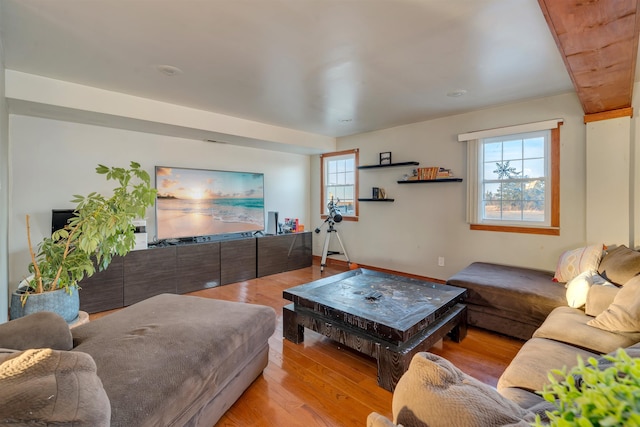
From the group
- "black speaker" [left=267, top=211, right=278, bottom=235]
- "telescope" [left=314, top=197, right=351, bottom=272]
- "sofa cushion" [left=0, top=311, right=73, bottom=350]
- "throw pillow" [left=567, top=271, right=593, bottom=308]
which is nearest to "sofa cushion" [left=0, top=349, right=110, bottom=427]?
"sofa cushion" [left=0, top=311, right=73, bottom=350]

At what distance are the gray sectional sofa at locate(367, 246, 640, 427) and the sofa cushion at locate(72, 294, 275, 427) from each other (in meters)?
0.94

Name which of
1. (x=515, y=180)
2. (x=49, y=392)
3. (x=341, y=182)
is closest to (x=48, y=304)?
(x=49, y=392)

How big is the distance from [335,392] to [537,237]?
2.94m

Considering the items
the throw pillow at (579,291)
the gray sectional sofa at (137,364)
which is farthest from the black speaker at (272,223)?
the throw pillow at (579,291)

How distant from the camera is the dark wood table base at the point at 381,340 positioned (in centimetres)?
190

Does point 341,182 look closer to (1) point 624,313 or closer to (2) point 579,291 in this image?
(2) point 579,291

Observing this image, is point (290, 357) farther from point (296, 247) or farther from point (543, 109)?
point (543, 109)

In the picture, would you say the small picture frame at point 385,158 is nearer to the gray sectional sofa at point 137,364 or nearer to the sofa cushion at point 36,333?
the gray sectional sofa at point 137,364

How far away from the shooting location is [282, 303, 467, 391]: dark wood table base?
1.90 metres

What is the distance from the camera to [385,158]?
186 inches

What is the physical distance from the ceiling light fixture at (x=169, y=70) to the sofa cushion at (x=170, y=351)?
1.92 m

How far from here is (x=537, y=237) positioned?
11.1ft

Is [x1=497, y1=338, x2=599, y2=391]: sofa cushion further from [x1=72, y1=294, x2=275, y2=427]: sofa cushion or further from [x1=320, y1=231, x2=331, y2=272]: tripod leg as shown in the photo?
[x1=320, y1=231, x2=331, y2=272]: tripod leg

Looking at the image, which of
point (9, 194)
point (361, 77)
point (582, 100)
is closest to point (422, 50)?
point (361, 77)
